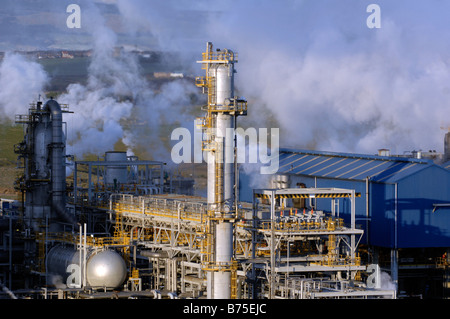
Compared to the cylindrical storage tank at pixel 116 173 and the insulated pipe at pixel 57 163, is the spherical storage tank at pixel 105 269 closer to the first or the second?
the insulated pipe at pixel 57 163

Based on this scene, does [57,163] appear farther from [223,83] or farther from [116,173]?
[223,83]

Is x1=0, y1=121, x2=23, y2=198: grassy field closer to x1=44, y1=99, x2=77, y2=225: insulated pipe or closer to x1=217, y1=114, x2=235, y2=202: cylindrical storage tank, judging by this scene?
x1=44, y1=99, x2=77, y2=225: insulated pipe

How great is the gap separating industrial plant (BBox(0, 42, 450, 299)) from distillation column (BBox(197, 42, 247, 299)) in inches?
1.4

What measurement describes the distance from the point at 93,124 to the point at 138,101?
740 cm

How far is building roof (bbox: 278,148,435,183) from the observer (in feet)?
158

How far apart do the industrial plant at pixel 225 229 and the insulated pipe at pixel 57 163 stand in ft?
0.19

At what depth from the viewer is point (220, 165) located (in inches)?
1427

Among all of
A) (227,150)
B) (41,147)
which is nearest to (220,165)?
(227,150)

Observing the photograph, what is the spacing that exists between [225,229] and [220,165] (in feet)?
7.60

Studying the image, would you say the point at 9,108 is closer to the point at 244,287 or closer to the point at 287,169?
the point at 287,169

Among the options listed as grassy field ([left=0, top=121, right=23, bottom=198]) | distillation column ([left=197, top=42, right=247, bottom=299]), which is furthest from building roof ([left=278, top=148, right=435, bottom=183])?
grassy field ([left=0, top=121, right=23, bottom=198])

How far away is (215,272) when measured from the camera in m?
35.8

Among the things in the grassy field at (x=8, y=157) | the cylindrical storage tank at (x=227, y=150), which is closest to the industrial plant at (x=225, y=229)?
the cylindrical storage tank at (x=227, y=150)
